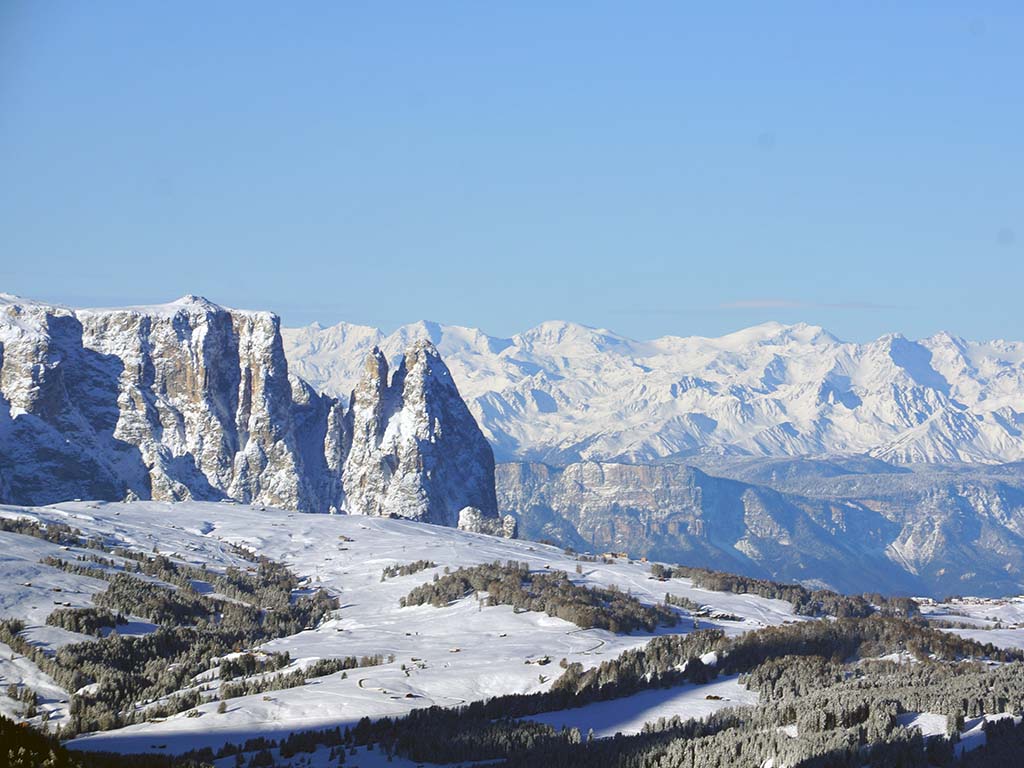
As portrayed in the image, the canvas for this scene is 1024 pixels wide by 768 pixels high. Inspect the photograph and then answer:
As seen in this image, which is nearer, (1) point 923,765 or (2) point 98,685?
(1) point 923,765

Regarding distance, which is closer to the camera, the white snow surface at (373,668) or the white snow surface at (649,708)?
the white snow surface at (649,708)

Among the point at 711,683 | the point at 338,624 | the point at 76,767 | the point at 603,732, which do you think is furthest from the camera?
the point at 338,624

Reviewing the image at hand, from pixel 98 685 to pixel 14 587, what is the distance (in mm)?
38114

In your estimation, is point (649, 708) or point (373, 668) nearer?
point (649, 708)

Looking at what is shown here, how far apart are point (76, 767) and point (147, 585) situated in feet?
421

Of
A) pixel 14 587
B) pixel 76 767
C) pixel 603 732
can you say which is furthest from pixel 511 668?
pixel 76 767

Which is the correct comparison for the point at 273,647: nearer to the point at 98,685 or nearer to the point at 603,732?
the point at 98,685

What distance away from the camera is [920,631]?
17012cm

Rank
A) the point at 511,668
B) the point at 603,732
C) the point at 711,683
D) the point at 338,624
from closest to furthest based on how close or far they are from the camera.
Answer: the point at 603,732
the point at 711,683
the point at 511,668
the point at 338,624

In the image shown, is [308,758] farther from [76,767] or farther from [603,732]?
[76,767]

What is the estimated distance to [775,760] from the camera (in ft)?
303

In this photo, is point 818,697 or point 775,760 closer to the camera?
point 775,760

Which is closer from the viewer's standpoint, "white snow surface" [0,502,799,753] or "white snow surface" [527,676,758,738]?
"white snow surface" [527,676,758,738]

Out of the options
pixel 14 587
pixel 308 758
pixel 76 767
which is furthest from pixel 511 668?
pixel 76 767
